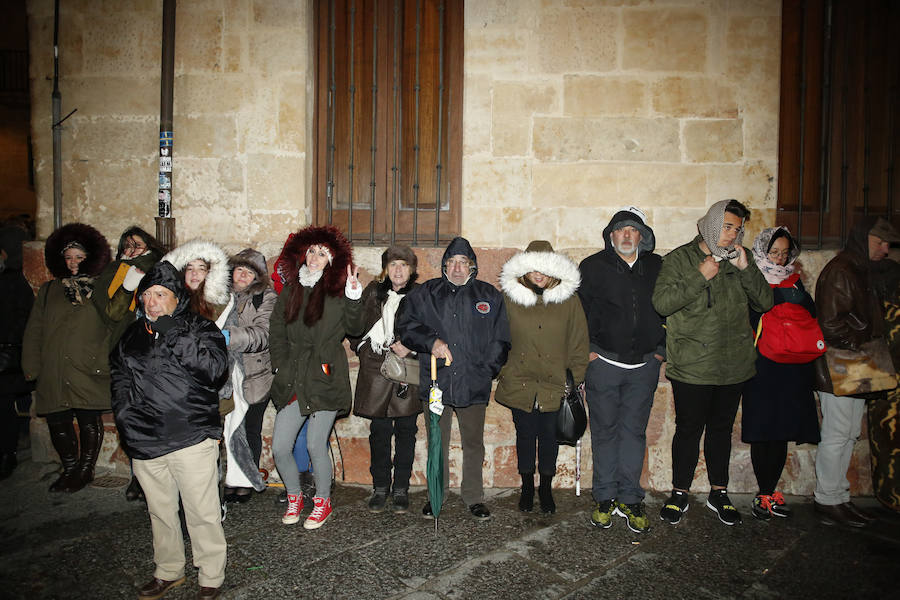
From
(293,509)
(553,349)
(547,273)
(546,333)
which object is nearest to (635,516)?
(553,349)

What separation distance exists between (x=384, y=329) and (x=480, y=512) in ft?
4.94

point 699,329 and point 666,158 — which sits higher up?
point 666,158

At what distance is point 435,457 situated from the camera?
3945 millimetres

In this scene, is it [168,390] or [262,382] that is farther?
[262,382]

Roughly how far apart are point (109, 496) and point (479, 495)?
2911 mm

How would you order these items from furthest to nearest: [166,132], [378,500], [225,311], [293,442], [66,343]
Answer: [166,132] < [66,343] < [378,500] < [225,311] < [293,442]

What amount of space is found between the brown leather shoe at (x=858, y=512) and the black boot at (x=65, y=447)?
19.8 ft

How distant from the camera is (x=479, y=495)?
4.32 meters

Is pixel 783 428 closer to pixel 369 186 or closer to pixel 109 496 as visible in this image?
pixel 369 186

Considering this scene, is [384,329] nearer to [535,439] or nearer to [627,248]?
[535,439]

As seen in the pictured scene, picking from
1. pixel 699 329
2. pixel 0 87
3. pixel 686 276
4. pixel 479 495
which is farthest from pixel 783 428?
pixel 0 87

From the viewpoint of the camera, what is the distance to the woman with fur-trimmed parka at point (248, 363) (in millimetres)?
4238

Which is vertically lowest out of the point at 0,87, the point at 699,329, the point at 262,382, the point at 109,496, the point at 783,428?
the point at 109,496

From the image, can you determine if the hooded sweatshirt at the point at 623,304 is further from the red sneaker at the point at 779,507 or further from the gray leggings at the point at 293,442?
the gray leggings at the point at 293,442
